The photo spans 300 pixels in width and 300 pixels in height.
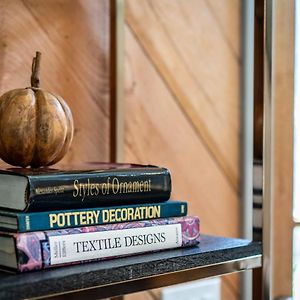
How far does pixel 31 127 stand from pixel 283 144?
2.62 ft

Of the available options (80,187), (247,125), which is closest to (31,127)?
(80,187)

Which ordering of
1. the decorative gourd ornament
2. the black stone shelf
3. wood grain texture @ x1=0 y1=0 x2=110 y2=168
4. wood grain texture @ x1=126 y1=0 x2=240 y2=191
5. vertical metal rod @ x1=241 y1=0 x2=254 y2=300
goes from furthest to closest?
vertical metal rod @ x1=241 y1=0 x2=254 y2=300 < wood grain texture @ x1=126 y1=0 x2=240 y2=191 < wood grain texture @ x1=0 y1=0 x2=110 y2=168 < the decorative gourd ornament < the black stone shelf

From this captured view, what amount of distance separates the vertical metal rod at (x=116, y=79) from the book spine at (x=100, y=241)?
Answer: 0.29m

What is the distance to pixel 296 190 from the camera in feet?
4.73

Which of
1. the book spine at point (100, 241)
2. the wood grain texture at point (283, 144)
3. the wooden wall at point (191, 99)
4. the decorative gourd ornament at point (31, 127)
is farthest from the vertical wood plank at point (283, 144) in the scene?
the decorative gourd ornament at point (31, 127)

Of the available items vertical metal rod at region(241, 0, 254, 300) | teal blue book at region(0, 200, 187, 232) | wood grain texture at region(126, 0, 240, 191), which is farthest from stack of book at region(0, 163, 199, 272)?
vertical metal rod at region(241, 0, 254, 300)

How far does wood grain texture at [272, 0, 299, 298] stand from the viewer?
136cm

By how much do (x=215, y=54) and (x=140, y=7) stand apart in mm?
216

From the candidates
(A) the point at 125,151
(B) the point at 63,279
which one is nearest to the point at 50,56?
(A) the point at 125,151

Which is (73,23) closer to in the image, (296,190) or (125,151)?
(125,151)

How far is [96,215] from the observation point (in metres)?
0.68

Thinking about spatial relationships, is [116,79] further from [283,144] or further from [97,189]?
[283,144]

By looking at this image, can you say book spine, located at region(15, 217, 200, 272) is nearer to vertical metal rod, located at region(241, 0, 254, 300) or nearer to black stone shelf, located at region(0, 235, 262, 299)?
black stone shelf, located at region(0, 235, 262, 299)

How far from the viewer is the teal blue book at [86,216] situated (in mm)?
A: 625
